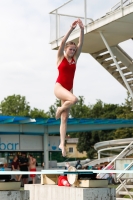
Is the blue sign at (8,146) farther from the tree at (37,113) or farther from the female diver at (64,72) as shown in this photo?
the tree at (37,113)

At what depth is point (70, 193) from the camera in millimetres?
8711

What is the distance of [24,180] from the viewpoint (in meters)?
24.8

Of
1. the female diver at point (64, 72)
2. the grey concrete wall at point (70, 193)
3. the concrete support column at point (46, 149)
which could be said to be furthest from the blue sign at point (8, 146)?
the female diver at point (64, 72)

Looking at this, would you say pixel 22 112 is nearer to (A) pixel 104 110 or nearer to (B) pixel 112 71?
(A) pixel 104 110

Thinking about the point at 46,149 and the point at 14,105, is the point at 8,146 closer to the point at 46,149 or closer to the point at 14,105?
the point at 46,149

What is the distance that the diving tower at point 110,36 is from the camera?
17.8m

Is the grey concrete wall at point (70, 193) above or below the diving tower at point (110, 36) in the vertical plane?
below

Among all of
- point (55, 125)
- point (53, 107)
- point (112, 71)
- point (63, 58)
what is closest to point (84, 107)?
point (53, 107)

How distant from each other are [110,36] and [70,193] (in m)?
11.7

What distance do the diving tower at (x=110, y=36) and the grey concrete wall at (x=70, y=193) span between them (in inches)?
362

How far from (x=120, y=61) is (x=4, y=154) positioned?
34.2 feet

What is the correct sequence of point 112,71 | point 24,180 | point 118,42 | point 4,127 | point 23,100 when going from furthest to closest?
point 23,100
point 4,127
point 24,180
point 112,71
point 118,42

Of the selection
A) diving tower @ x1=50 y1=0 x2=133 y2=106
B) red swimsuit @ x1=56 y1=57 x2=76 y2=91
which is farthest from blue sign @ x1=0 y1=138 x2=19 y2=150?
red swimsuit @ x1=56 y1=57 x2=76 y2=91

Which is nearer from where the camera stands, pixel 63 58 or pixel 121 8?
pixel 63 58
